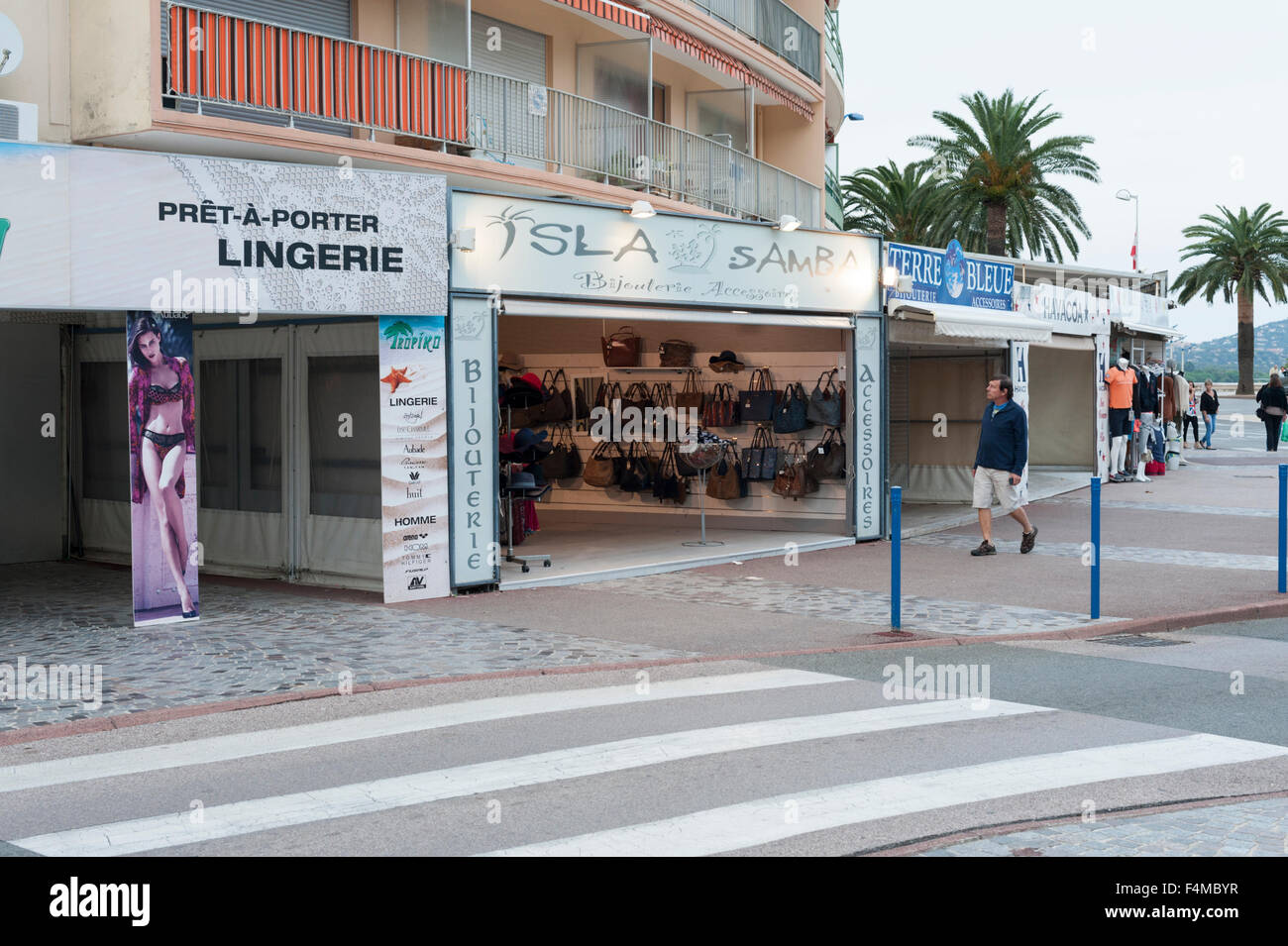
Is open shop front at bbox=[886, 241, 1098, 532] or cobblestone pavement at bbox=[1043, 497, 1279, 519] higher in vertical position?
open shop front at bbox=[886, 241, 1098, 532]

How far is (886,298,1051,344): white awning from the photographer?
57.2ft

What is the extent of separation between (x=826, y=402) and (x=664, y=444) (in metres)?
2.58

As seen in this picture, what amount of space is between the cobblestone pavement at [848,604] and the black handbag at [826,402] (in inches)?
152

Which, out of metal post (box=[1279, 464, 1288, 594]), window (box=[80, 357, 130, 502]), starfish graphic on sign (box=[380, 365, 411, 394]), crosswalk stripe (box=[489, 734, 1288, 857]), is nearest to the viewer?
crosswalk stripe (box=[489, 734, 1288, 857])

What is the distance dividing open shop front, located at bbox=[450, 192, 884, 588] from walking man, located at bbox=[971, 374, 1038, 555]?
181 cm

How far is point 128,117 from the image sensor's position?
1370cm

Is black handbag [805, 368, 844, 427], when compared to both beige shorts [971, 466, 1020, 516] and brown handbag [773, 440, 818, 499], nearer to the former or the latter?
brown handbag [773, 440, 818, 499]

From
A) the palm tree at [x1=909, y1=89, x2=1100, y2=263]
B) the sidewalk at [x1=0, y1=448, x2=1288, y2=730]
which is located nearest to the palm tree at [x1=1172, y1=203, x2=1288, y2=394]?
the palm tree at [x1=909, y1=89, x2=1100, y2=263]

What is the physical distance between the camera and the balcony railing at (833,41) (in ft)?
94.8

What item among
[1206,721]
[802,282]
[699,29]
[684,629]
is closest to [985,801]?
[1206,721]

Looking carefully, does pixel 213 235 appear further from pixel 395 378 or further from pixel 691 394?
pixel 691 394

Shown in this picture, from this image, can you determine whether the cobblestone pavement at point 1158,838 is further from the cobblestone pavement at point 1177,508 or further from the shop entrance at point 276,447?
the cobblestone pavement at point 1177,508

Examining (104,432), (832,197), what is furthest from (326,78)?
(832,197)
